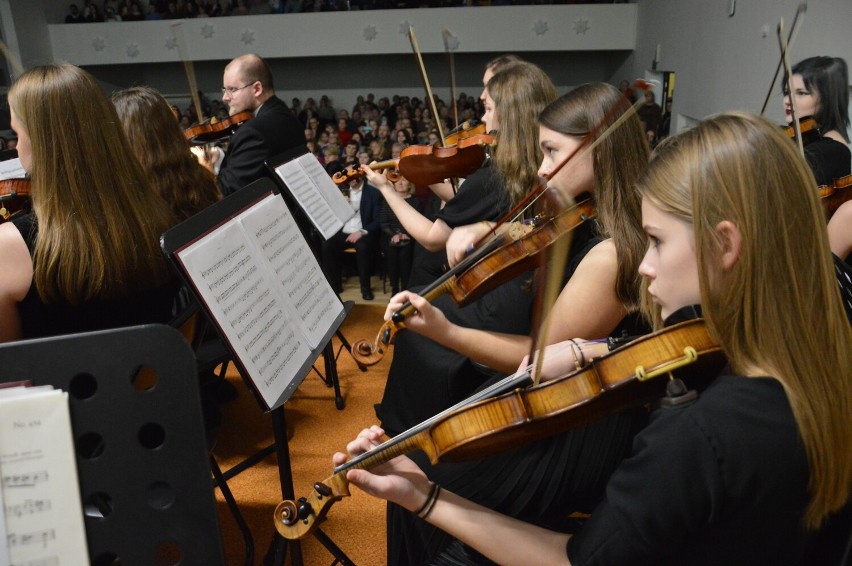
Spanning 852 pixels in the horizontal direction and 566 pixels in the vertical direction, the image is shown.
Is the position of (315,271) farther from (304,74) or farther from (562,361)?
(304,74)

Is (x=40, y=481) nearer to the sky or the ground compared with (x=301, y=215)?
nearer to the sky

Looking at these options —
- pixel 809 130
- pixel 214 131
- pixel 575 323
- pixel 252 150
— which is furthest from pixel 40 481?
pixel 214 131

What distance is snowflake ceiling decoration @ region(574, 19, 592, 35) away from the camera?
10031 mm

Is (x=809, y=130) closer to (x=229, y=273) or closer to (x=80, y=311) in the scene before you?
(x=229, y=273)

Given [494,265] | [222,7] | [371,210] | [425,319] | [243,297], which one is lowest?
[371,210]

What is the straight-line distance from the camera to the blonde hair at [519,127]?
7.50 ft

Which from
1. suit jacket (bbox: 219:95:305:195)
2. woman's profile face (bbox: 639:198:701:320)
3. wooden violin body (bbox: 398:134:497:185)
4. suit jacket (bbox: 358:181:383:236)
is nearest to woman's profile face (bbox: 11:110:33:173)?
woman's profile face (bbox: 639:198:701:320)

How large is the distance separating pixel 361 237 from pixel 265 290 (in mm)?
3773

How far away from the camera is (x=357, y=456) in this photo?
117 cm

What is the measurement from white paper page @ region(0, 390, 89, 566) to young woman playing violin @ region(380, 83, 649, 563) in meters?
0.75

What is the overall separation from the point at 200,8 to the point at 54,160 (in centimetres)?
1072

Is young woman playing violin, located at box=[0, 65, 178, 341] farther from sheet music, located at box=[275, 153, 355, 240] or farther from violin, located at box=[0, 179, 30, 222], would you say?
sheet music, located at box=[275, 153, 355, 240]

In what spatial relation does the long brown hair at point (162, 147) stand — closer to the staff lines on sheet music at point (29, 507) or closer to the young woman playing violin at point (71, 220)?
the young woman playing violin at point (71, 220)

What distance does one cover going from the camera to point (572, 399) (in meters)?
1.03
